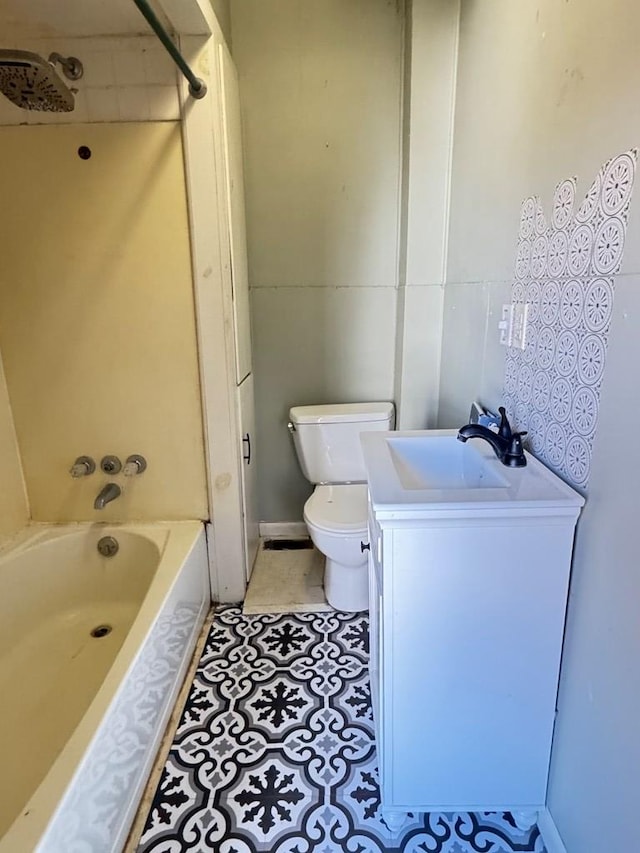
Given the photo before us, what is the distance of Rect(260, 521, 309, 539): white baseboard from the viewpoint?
2.58 m

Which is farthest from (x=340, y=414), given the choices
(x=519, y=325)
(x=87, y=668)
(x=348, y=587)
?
(x=87, y=668)

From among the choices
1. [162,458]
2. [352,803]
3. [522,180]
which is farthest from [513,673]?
[162,458]

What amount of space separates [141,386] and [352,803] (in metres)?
1.53

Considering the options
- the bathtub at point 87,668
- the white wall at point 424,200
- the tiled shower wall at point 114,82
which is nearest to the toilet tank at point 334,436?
the white wall at point 424,200

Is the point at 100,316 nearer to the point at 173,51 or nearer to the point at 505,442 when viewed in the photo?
the point at 173,51

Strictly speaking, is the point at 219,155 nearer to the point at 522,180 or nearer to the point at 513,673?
the point at 522,180

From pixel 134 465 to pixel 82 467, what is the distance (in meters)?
0.20

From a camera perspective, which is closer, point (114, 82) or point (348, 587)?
point (114, 82)

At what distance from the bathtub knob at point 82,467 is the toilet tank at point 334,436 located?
85 cm

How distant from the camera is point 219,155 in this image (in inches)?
66.8

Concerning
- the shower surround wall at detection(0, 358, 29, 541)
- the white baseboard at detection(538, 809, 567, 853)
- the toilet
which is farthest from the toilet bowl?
the shower surround wall at detection(0, 358, 29, 541)

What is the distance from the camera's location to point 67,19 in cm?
154

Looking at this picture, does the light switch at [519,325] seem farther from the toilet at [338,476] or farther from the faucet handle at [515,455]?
the toilet at [338,476]

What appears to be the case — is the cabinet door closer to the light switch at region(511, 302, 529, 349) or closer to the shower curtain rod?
the shower curtain rod
